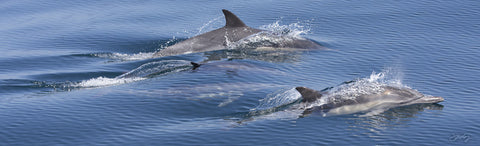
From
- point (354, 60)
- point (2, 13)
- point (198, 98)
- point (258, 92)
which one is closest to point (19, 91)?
point (198, 98)

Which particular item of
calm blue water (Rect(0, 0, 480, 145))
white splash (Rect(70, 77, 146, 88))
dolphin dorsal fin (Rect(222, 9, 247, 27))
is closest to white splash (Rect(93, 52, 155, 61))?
calm blue water (Rect(0, 0, 480, 145))

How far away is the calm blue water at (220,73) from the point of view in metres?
16.5

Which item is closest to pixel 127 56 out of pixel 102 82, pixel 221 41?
pixel 221 41

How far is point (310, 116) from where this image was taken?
1689 cm

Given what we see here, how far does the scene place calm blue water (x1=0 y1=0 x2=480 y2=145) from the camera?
1652 cm

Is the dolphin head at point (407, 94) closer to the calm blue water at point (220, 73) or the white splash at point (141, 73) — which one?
the calm blue water at point (220, 73)

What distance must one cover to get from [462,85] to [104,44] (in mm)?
16436

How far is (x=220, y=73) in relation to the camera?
21812 millimetres
